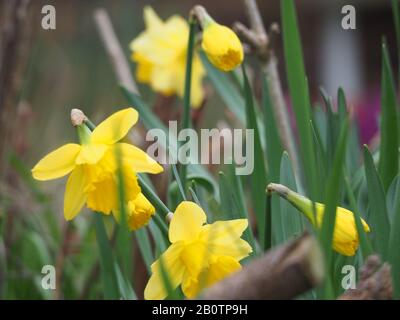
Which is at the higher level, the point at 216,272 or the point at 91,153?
the point at 91,153

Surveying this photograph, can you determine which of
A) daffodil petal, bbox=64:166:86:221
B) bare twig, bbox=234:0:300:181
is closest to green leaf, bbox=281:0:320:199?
daffodil petal, bbox=64:166:86:221

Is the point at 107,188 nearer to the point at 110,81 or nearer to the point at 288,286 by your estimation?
the point at 288,286

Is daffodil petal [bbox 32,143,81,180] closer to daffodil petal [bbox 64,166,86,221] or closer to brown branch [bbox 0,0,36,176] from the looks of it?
daffodil petal [bbox 64,166,86,221]

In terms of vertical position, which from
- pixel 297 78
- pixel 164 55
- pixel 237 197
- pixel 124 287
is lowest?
pixel 124 287

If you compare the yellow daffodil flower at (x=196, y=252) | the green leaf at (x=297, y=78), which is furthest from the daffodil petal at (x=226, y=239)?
the green leaf at (x=297, y=78)

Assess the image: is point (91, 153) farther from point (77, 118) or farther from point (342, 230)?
point (342, 230)

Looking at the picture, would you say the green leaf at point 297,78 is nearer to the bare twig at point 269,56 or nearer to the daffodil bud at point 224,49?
the daffodil bud at point 224,49

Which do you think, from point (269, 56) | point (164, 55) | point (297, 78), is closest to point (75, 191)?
point (297, 78)
